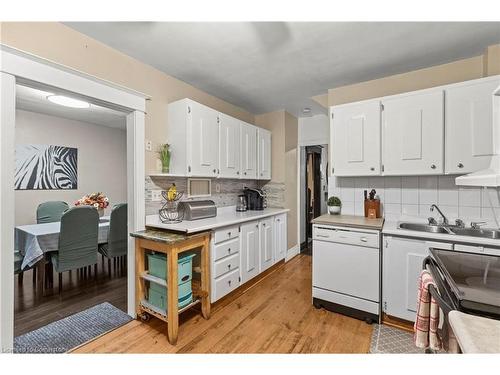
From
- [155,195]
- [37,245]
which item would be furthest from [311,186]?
[37,245]

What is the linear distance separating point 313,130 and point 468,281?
3.26m

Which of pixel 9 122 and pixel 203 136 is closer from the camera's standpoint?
pixel 9 122

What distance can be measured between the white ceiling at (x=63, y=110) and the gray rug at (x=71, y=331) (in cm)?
215

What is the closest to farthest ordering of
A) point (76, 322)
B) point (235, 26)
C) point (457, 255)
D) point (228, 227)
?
point (457, 255)
point (235, 26)
point (76, 322)
point (228, 227)

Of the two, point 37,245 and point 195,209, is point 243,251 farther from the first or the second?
point 37,245

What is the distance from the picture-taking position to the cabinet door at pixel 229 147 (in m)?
2.80

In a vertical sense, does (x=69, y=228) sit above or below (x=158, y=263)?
above

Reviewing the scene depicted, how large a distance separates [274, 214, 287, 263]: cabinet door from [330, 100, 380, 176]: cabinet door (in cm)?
114

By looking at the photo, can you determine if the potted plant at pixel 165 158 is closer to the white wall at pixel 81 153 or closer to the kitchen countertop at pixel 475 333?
the kitchen countertop at pixel 475 333

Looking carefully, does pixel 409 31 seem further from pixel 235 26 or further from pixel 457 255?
pixel 457 255

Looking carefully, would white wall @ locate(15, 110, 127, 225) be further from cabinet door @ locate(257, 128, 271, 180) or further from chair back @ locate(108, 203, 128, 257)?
cabinet door @ locate(257, 128, 271, 180)
